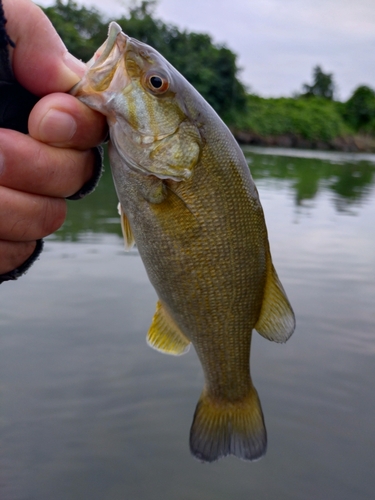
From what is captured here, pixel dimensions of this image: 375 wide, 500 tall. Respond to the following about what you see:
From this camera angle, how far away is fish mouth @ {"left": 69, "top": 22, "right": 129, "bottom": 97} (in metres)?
1.85

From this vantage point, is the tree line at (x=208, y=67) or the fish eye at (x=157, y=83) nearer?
the fish eye at (x=157, y=83)

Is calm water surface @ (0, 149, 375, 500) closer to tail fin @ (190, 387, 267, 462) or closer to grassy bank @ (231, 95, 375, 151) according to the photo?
tail fin @ (190, 387, 267, 462)

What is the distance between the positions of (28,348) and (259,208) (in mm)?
3738

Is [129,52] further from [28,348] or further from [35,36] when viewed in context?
[28,348]

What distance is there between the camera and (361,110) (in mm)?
85500

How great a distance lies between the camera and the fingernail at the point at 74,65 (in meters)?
1.82

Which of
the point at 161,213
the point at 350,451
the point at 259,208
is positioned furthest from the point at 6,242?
the point at 350,451

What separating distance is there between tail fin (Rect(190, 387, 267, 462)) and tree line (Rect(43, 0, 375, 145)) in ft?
130

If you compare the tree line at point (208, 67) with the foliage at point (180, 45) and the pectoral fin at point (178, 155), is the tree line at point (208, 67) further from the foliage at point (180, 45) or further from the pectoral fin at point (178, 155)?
the pectoral fin at point (178, 155)

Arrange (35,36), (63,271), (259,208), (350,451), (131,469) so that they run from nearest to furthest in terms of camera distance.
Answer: (35,36), (259,208), (131,469), (350,451), (63,271)

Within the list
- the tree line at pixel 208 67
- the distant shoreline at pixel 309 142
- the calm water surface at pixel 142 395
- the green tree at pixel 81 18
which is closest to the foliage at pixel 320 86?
the tree line at pixel 208 67

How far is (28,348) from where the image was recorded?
517 centimetres

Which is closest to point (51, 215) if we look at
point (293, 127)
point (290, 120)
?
Answer: point (293, 127)

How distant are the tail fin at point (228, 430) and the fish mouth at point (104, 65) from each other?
162 cm
